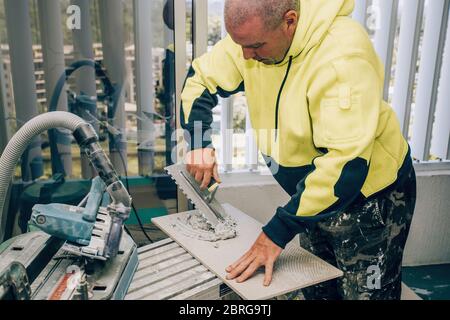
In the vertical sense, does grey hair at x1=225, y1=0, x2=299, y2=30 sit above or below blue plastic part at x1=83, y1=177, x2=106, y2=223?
above

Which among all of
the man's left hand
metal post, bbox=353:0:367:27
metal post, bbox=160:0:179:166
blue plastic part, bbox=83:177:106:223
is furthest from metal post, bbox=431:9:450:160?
blue plastic part, bbox=83:177:106:223

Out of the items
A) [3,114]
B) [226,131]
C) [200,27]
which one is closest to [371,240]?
[226,131]

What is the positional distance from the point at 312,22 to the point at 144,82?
2.37ft

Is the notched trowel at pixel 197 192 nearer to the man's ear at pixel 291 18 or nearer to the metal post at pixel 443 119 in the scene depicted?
the man's ear at pixel 291 18

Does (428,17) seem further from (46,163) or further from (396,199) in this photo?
(46,163)

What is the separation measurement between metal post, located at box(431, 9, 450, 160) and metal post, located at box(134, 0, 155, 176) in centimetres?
143

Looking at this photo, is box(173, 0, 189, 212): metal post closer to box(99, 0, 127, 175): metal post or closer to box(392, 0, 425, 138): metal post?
box(99, 0, 127, 175): metal post

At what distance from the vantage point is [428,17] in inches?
79.8

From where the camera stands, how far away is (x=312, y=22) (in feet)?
3.71

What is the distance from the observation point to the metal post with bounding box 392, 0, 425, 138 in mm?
1963

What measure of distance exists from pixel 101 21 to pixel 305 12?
2.47 ft

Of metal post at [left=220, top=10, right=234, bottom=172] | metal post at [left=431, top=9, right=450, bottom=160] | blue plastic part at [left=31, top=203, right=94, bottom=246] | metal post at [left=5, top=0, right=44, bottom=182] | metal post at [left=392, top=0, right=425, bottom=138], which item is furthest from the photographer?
metal post at [left=431, top=9, right=450, bottom=160]

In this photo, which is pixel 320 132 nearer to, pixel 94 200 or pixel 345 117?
pixel 345 117

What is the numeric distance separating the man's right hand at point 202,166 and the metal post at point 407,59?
3.80 ft
